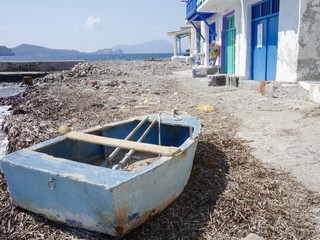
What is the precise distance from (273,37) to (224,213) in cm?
773

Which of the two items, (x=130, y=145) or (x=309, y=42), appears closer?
(x=130, y=145)

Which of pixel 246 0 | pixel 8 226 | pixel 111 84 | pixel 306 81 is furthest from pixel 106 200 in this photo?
pixel 111 84

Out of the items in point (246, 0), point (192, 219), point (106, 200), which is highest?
point (246, 0)

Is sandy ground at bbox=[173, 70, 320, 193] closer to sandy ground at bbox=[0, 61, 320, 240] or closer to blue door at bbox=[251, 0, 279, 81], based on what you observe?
sandy ground at bbox=[0, 61, 320, 240]

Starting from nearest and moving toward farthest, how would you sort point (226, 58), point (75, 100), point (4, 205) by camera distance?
1. point (4, 205)
2. point (75, 100)
3. point (226, 58)

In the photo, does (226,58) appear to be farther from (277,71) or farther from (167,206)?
(167,206)

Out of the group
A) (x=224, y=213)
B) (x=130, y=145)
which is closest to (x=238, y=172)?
(x=224, y=213)

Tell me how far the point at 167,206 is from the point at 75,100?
8.08m

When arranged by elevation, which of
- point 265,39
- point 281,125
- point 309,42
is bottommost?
point 281,125

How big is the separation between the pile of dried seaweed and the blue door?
651cm

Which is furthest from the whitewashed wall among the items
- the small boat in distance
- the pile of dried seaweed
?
the small boat in distance

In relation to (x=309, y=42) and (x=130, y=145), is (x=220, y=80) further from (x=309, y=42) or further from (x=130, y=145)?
(x=130, y=145)

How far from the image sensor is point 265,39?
393 inches

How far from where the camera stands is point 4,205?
131 inches
